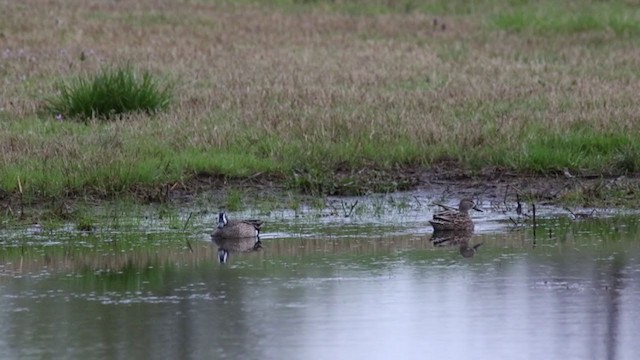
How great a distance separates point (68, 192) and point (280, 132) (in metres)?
2.58

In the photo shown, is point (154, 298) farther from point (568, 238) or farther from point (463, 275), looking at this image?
point (568, 238)

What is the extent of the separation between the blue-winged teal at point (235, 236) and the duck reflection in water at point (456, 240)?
4.44 ft

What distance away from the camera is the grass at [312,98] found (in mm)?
12891

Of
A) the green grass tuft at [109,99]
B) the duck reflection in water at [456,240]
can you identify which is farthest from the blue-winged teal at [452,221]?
the green grass tuft at [109,99]

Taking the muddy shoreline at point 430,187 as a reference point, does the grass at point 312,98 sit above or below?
above

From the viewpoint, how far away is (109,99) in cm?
1512

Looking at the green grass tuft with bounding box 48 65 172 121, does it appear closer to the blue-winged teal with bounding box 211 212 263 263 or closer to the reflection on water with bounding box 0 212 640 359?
the reflection on water with bounding box 0 212 640 359

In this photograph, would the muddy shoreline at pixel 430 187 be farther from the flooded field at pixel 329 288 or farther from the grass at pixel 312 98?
the flooded field at pixel 329 288

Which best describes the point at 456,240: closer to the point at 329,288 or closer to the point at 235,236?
Answer: the point at 235,236

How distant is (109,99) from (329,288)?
21.3 feet

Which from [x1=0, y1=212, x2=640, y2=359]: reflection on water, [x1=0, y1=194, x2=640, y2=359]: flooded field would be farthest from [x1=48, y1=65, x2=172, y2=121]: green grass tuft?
[x1=0, y1=212, x2=640, y2=359]: reflection on water

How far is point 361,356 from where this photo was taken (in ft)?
24.8

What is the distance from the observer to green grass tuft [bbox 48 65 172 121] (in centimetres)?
1504

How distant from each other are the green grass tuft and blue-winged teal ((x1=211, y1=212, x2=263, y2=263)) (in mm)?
4463
